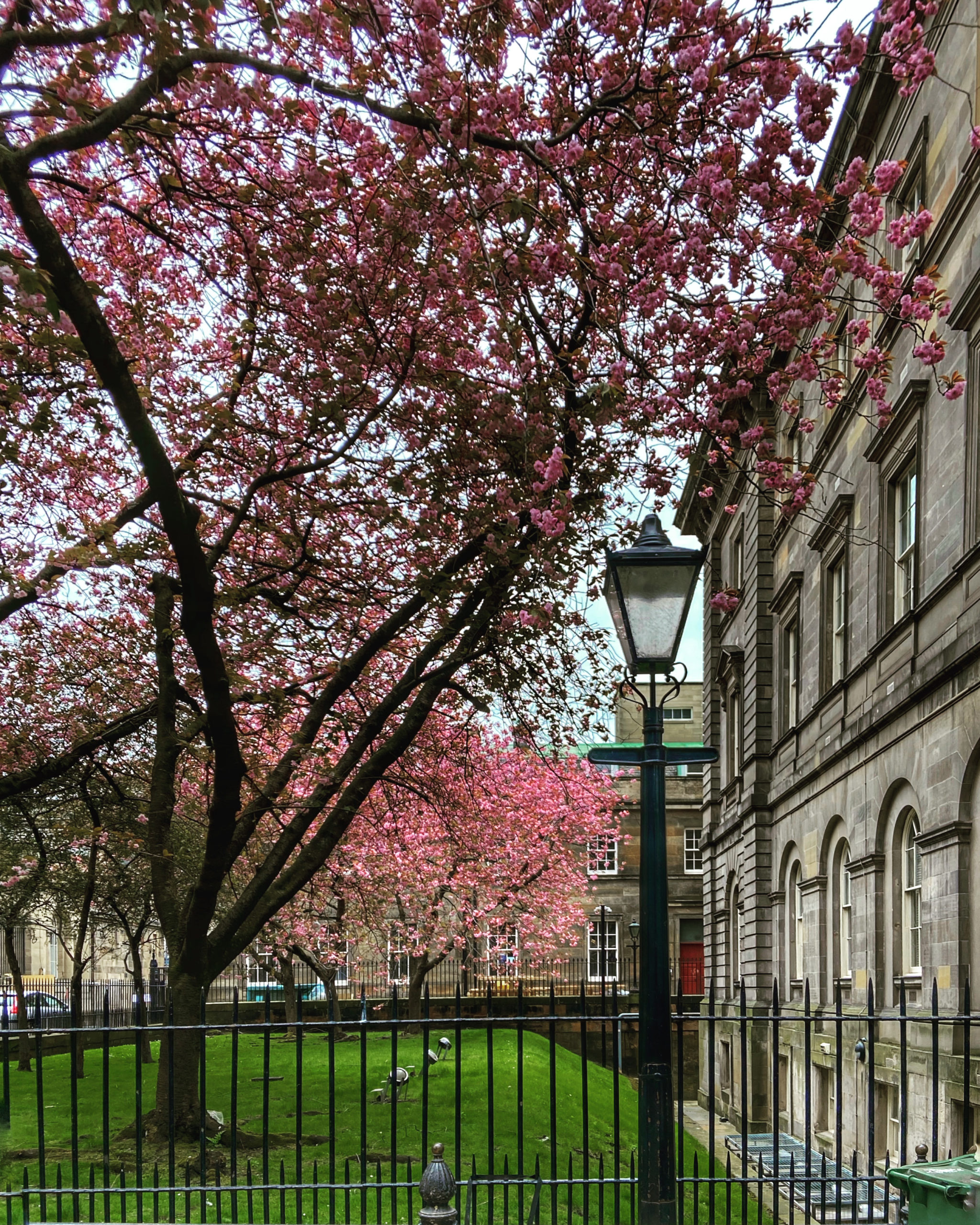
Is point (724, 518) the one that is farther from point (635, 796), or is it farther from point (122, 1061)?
point (635, 796)

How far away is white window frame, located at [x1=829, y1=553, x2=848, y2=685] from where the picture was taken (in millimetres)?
22609

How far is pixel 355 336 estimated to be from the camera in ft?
39.4

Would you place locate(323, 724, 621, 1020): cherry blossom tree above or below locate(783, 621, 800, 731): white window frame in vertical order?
below

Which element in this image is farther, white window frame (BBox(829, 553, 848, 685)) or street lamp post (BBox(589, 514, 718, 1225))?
white window frame (BBox(829, 553, 848, 685))

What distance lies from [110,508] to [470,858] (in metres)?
11.6

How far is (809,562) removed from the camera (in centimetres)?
2600

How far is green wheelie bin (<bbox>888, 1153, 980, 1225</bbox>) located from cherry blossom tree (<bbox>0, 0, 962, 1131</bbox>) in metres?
4.92

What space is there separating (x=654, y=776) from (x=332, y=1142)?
3.32 meters

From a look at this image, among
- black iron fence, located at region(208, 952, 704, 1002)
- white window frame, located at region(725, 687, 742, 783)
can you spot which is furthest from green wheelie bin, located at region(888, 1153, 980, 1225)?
black iron fence, located at region(208, 952, 704, 1002)

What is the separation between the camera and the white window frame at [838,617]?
22609 mm

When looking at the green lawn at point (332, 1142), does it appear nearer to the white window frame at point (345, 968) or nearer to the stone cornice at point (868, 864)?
the stone cornice at point (868, 864)

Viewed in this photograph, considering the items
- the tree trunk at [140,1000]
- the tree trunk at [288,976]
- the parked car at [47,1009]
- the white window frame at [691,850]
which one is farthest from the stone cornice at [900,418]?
the white window frame at [691,850]

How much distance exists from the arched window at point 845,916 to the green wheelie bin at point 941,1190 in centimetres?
1463

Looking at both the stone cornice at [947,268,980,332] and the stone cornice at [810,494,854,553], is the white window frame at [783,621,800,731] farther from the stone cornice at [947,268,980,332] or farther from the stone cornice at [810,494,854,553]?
the stone cornice at [947,268,980,332]
